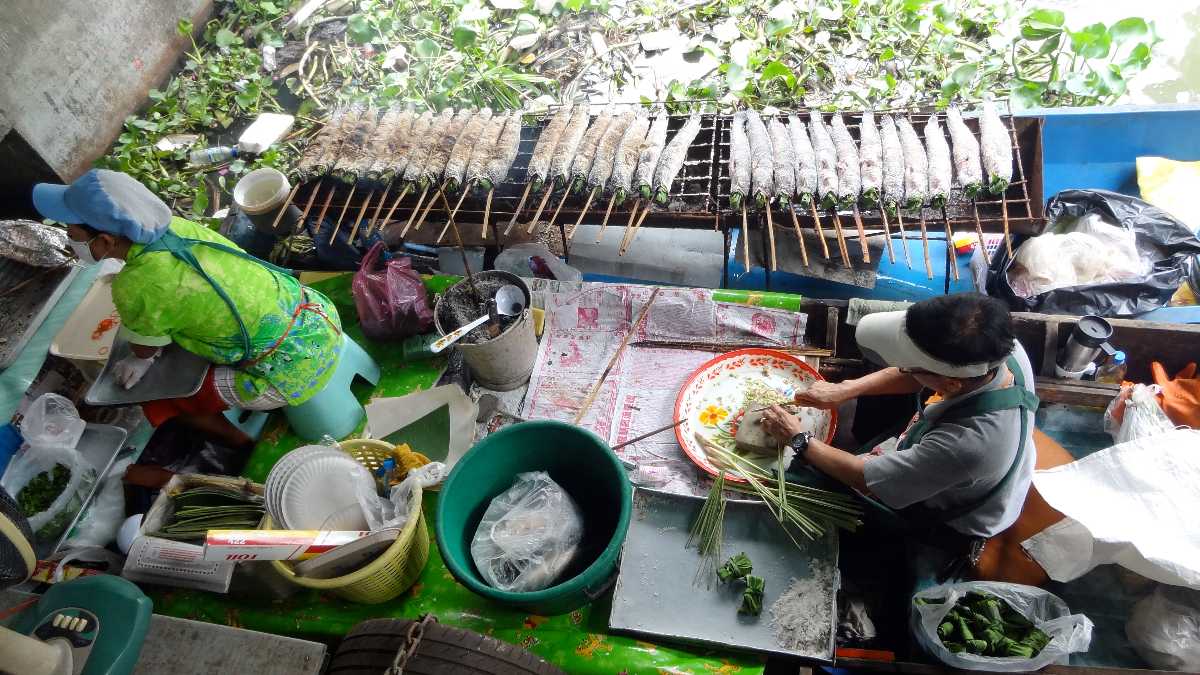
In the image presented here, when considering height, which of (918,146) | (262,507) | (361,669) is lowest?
(262,507)

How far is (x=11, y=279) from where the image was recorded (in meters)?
3.87

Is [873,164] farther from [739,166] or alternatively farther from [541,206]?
[541,206]

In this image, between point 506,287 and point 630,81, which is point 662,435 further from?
point 630,81

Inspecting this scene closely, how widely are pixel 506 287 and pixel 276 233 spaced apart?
187cm

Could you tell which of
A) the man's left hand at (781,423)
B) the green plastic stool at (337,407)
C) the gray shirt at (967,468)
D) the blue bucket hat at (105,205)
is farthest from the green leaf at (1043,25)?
the blue bucket hat at (105,205)

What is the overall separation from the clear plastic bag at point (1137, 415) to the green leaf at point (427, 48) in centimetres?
601

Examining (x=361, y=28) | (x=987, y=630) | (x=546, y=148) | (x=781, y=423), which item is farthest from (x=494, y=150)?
(x=987, y=630)

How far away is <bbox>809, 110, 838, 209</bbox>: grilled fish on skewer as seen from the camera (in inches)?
141

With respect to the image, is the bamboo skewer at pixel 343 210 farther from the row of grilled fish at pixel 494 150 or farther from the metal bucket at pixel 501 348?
the metal bucket at pixel 501 348

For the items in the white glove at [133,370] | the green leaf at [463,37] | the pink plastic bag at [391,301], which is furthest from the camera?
the green leaf at [463,37]

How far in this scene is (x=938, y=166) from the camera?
359 cm

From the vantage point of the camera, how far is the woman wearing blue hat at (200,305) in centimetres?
251

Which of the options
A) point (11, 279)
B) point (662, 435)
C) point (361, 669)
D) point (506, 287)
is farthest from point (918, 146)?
point (11, 279)

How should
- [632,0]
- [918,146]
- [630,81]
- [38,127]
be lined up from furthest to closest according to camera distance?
[632,0], [630,81], [38,127], [918,146]
